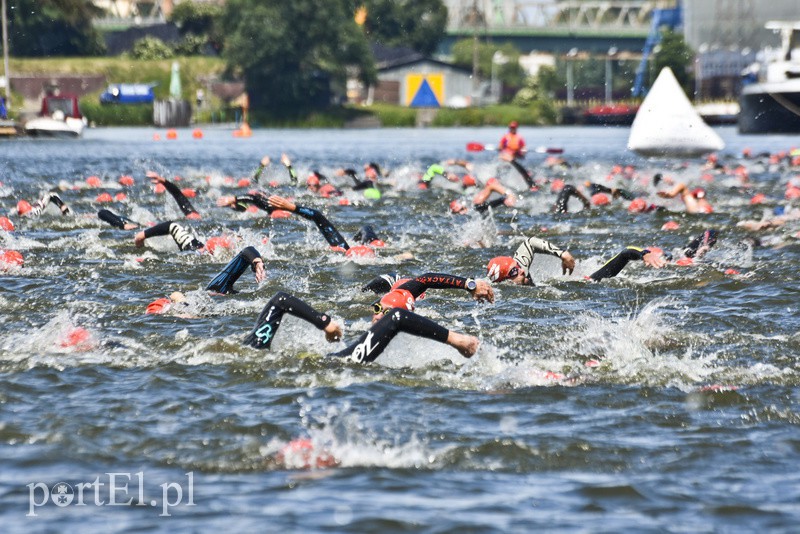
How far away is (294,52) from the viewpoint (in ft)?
316

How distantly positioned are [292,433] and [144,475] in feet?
3.91

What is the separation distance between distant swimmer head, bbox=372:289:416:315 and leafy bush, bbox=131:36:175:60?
98.2 meters

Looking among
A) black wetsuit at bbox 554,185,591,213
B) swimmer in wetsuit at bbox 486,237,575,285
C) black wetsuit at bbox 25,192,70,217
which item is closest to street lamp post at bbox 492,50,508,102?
black wetsuit at bbox 554,185,591,213

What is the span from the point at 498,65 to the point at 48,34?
53095 millimetres

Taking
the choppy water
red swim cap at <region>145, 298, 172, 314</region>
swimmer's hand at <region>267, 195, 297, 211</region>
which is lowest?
the choppy water

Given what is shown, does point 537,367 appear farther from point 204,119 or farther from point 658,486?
point 204,119

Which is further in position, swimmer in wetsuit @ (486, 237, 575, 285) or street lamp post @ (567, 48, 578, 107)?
street lamp post @ (567, 48, 578, 107)

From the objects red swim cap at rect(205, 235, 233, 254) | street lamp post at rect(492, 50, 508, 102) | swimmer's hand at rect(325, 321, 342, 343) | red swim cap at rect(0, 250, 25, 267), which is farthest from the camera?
street lamp post at rect(492, 50, 508, 102)

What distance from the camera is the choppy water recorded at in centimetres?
734

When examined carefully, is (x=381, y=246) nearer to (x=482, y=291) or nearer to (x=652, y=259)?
(x=652, y=259)

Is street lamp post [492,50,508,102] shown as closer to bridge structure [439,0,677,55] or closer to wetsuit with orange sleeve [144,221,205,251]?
bridge structure [439,0,677,55]

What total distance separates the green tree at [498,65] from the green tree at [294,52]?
126 ft

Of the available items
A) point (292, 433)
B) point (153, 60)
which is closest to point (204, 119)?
point (153, 60)

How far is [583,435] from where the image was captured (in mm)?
8711
